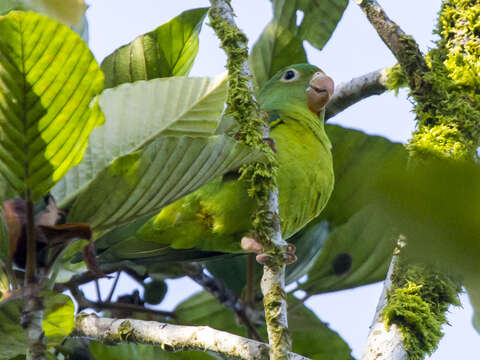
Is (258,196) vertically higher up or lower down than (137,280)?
higher up

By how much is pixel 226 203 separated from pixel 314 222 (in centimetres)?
45

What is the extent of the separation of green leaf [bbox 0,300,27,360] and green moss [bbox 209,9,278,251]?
0.53 metres

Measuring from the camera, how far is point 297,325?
191 centimetres

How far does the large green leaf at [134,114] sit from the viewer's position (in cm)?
107

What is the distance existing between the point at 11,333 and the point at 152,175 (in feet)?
1.72

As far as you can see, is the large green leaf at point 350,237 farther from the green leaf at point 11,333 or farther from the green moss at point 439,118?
the green leaf at point 11,333

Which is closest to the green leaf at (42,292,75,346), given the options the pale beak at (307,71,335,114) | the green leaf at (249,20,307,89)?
the green leaf at (249,20,307,89)

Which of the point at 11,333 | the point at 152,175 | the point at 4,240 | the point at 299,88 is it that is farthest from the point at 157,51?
the point at 299,88

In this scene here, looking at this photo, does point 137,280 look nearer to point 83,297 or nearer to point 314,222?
point 83,297

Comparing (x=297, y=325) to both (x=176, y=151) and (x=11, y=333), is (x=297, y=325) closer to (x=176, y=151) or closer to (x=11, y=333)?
(x=11, y=333)

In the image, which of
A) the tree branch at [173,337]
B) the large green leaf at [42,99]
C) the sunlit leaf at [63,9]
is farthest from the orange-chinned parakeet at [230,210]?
the sunlit leaf at [63,9]

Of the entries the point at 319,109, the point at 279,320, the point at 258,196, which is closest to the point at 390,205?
the point at 279,320

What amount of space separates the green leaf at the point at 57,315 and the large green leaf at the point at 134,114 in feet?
0.66

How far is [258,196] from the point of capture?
122 cm
